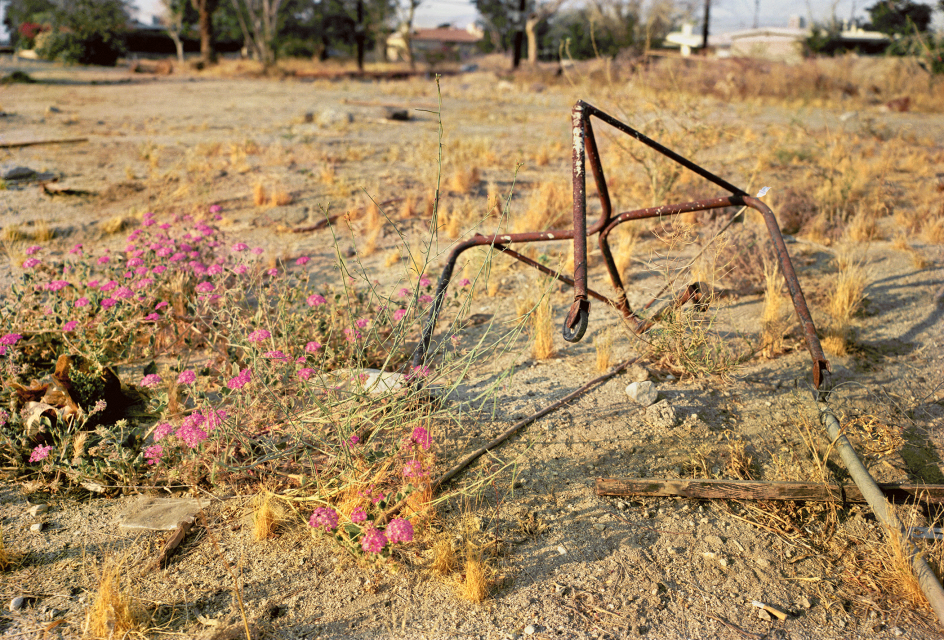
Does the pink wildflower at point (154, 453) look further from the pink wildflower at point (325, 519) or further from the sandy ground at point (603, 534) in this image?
the pink wildflower at point (325, 519)

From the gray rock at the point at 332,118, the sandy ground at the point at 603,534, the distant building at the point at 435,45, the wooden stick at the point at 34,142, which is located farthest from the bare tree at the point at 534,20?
the sandy ground at the point at 603,534

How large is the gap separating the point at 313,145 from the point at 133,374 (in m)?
6.98

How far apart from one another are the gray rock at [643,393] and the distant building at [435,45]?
1669 inches

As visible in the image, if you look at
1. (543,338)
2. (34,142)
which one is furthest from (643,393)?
(34,142)

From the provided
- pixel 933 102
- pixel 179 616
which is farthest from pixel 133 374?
pixel 933 102

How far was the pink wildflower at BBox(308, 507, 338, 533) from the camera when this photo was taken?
216 centimetres

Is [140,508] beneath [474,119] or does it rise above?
beneath

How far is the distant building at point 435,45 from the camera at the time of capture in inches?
1902

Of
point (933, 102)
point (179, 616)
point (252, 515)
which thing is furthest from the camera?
point (933, 102)

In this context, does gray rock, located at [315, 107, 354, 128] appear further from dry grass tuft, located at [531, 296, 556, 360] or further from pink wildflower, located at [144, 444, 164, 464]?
pink wildflower, located at [144, 444, 164, 464]

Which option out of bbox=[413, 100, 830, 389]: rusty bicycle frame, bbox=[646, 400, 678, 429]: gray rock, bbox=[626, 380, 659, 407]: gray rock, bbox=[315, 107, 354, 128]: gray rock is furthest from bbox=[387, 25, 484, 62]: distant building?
bbox=[646, 400, 678, 429]: gray rock

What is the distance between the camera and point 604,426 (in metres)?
3.04

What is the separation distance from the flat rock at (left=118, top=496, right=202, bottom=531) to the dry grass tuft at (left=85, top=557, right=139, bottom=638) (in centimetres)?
39

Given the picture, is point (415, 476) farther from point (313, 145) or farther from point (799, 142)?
point (799, 142)
